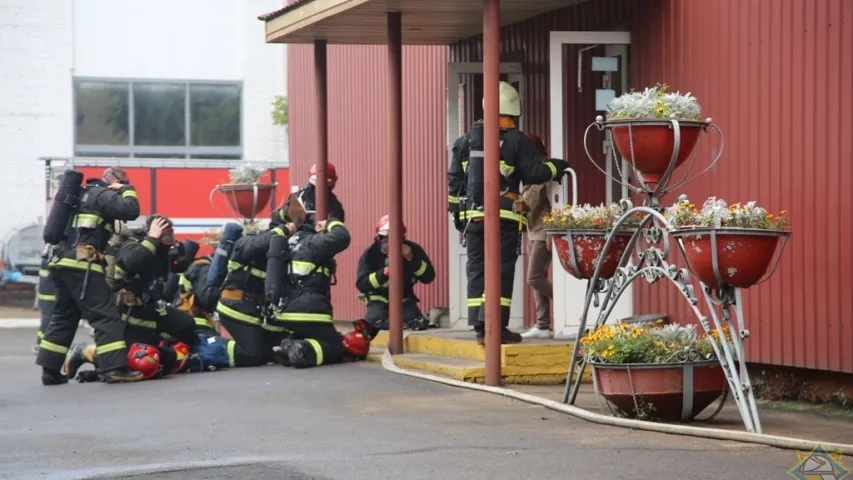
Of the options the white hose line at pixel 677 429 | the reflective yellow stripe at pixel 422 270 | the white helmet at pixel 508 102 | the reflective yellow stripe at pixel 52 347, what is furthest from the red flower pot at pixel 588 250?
the reflective yellow stripe at pixel 422 270

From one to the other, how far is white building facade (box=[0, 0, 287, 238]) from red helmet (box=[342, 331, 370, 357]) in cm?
1750

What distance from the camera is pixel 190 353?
12992mm

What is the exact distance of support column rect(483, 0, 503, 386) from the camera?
1044cm

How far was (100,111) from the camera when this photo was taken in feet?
102

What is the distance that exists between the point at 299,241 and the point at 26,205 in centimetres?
1866

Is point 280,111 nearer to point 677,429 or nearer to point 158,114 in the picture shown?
point 158,114

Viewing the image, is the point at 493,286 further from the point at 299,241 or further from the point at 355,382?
the point at 299,241

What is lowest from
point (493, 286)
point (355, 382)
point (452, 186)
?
point (355, 382)

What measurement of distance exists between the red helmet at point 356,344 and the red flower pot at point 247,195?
15.6 ft

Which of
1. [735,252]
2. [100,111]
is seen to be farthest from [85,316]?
[100,111]

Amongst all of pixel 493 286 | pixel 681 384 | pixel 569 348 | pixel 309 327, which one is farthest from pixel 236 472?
pixel 309 327

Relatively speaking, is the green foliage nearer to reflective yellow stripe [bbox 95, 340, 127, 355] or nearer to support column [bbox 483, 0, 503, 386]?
reflective yellow stripe [bbox 95, 340, 127, 355]

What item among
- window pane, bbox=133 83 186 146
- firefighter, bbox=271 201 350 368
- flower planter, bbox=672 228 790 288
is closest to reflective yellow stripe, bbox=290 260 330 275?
firefighter, bbox=271 201 350 368

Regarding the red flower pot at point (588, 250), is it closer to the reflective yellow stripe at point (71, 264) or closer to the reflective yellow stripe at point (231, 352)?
the reflective yellow stripe at point (71, 264)
